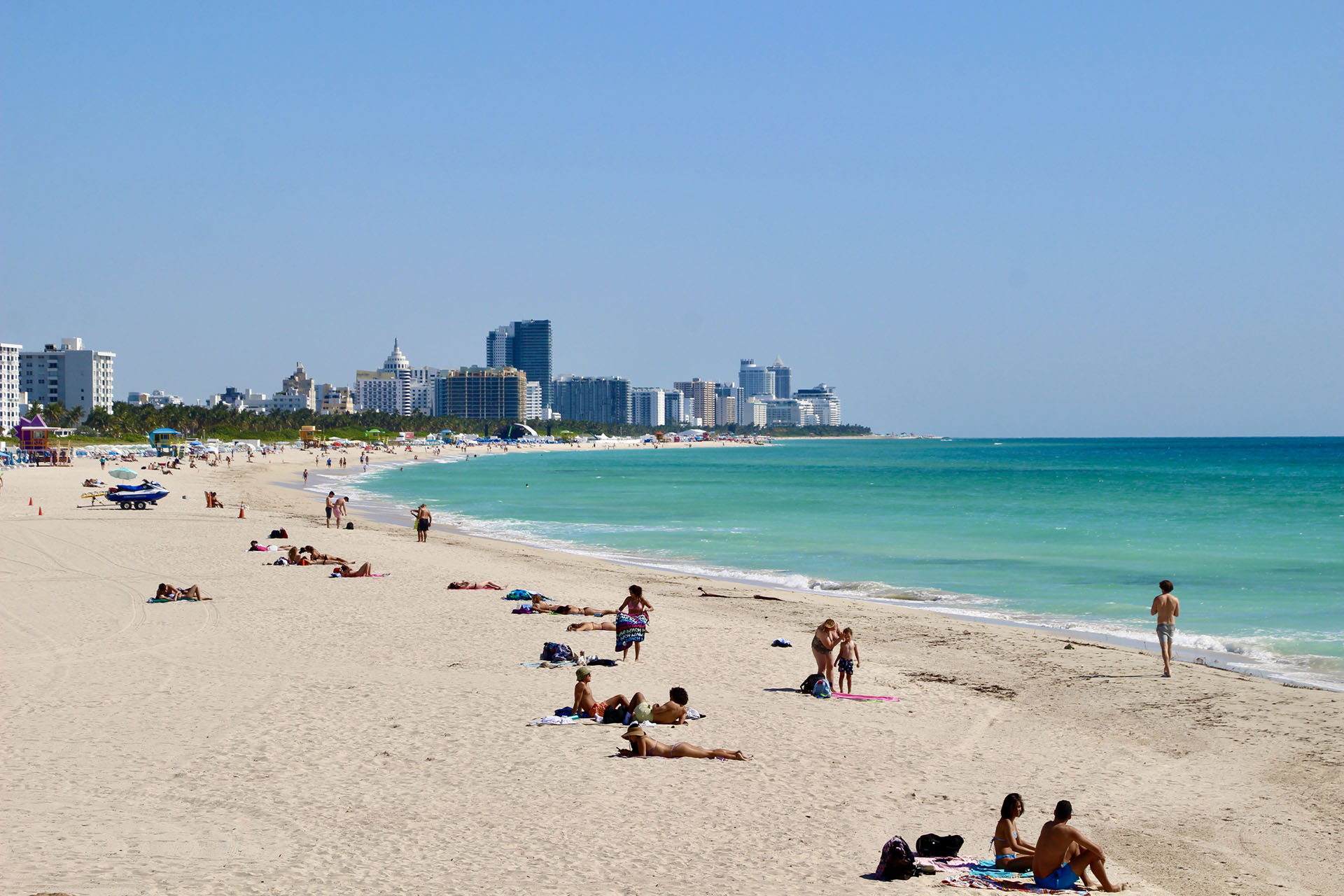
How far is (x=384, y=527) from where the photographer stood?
36.8 m

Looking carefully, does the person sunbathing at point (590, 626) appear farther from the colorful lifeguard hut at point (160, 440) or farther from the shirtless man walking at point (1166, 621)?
the colorful lifeguard hut at point (160, 440)

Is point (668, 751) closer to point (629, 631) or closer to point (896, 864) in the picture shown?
point (896, 864)

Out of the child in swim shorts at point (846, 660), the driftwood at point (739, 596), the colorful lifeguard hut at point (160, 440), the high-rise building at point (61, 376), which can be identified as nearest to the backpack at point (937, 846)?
the child in swim shorts at point (846, 660)

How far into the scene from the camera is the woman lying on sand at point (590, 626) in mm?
16644

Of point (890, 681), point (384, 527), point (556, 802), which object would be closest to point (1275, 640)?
point (890, 681)

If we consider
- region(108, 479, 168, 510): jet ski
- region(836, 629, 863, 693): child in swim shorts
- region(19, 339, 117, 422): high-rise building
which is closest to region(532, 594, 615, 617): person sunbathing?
region(836, 629, 863, 693): child in swim shorts

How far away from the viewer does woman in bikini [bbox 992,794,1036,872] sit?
296 inches

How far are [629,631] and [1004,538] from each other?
82.6 ft

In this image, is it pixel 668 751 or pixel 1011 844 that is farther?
pixel 668 751

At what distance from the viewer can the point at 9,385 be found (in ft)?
546

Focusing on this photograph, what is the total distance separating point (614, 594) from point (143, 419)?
133m

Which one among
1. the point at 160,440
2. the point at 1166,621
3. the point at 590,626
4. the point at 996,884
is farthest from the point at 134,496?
the point at 160,440

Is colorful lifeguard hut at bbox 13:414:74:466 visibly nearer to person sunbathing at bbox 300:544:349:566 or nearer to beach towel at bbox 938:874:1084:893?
person sunbathing at bbox 300:544:349:566

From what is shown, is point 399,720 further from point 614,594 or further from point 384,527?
point 384,527
